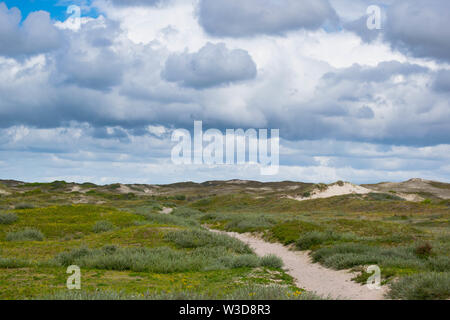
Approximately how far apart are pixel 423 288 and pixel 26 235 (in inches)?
911

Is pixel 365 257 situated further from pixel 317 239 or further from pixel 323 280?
pixel 317 239

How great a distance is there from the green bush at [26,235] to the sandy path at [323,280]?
14467mm

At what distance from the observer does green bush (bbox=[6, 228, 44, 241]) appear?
24906 mm

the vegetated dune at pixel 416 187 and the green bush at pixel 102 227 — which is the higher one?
the green bush at pixel 102 227

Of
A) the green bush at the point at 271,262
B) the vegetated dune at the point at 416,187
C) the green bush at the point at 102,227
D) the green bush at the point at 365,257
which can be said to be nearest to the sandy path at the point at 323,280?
the green bush at the point at 365,257

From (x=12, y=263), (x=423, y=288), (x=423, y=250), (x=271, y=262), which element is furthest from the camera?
(x=423, y=250)

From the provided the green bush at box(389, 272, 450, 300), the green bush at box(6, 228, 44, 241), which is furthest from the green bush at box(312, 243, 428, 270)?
the green bush at box(6, 228, 44, 241)

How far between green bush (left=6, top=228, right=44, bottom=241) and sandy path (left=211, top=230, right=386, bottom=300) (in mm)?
14467

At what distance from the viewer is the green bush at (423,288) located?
38.2 feet

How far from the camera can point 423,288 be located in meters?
11.9

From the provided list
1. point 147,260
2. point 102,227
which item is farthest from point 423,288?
point 102,227

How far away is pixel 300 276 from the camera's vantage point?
18.4 m

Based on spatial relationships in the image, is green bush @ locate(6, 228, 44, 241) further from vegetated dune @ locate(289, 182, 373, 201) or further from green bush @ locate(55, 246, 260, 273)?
vegetated dune @ locate(289, 182, 373, 201)

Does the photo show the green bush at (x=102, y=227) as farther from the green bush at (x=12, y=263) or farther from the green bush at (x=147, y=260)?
the green bush at (x=12, y=263)
